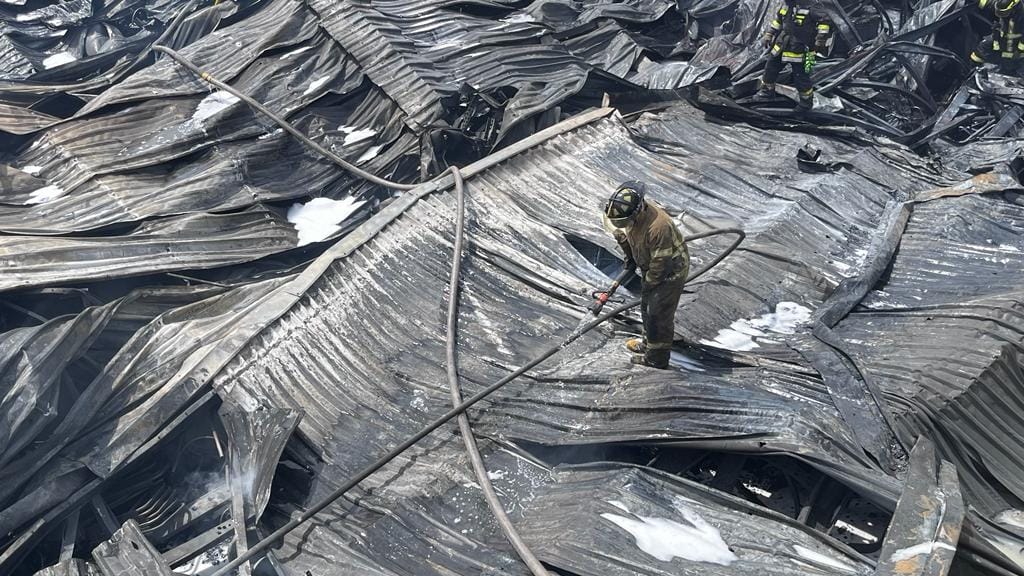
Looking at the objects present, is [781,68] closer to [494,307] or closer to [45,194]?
[494,307]

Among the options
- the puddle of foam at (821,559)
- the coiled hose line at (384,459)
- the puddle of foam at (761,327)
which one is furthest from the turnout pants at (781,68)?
the puddle of foam at (821,559)

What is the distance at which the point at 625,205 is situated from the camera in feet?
18.9

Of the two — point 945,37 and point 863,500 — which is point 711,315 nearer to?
point 863,500

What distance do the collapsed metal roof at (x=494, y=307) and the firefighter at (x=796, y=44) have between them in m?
0.45

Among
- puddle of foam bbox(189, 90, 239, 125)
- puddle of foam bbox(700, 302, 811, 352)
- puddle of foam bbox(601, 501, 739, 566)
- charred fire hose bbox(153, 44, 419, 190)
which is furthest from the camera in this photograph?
puddle of foam bbox(189, 90, 239, 125)

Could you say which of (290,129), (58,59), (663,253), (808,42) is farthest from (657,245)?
(58,59)

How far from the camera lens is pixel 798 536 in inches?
178

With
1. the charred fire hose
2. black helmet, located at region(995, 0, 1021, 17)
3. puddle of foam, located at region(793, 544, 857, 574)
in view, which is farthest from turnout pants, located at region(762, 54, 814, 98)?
puddle of foam, located at region(793, 544, 857, 574)

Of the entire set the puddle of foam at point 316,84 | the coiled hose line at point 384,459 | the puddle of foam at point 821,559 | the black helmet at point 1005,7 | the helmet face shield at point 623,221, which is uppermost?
the black helmet at point 1005,7

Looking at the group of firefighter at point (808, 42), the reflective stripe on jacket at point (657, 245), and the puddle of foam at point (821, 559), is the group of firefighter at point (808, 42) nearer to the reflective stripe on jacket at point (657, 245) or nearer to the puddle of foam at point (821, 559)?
the reflective stripe on jacket at point (657, 245)

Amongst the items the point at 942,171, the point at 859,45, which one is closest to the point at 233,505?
the point at 942,171

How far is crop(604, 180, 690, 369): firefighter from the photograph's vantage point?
591 cm

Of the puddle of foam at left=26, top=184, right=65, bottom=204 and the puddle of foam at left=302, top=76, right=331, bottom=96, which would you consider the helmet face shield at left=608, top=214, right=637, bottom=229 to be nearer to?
the puddle of foam at left=302, top=76, right=331, bottom=96

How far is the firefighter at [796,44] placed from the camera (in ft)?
35.8
